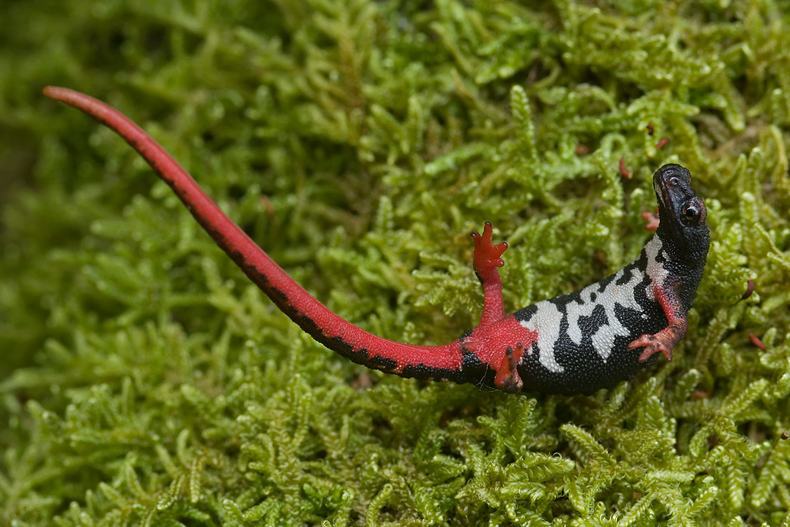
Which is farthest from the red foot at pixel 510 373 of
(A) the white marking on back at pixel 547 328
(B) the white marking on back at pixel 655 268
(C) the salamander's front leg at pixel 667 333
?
(B) the white marking on back at pixel 655 268

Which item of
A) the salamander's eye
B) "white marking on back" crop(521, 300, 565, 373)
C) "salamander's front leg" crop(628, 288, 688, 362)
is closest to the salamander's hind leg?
"white marking on back" crop(521, 300, 565, 373)

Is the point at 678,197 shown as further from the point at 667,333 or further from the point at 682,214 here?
the point at 667,333

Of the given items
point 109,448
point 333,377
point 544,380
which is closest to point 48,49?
point 109,448

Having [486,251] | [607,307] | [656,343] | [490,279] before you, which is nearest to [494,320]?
[490,279]

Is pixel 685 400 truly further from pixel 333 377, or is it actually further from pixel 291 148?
pixel 291 148

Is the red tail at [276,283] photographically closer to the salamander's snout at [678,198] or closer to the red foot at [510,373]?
the red foot at [510,373]
